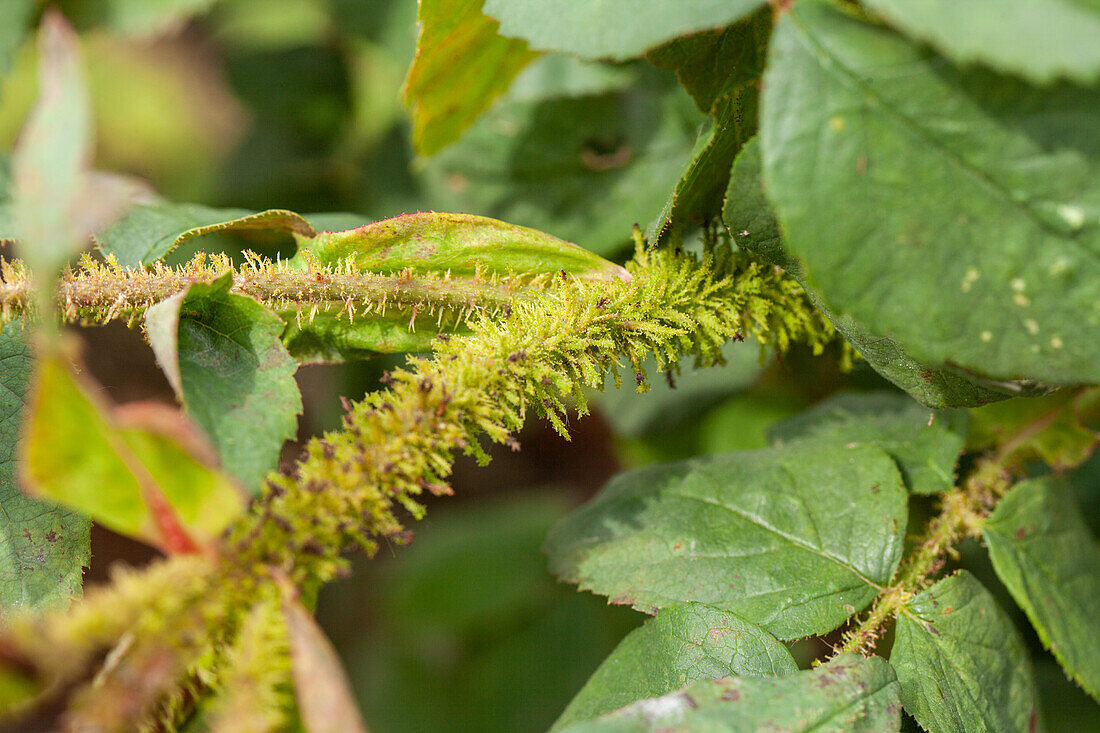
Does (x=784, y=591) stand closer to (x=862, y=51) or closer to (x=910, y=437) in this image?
(x=910, y=437)

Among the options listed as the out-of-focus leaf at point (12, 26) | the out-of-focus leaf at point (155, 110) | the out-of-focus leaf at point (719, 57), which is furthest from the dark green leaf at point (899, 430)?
the out-of-focus leaf at point (155, 110)

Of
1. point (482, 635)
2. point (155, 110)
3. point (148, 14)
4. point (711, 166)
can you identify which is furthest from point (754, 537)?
point (155, 110)

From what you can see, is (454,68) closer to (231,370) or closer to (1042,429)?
(231,370)

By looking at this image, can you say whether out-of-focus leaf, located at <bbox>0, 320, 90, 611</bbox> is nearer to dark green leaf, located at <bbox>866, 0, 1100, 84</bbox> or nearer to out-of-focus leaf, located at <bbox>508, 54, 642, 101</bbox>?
dark green leaf, located at <bbox>866, 0, 1100, 84</bbox>

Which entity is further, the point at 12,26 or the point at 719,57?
the point at 12,26

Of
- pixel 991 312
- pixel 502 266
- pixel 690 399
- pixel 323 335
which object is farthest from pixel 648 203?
pixel 991 312

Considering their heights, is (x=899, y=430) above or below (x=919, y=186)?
below

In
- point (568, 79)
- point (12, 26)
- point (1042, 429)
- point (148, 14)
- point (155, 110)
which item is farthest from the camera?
point (155, 110)

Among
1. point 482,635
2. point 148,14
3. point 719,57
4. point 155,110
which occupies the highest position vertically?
point 148,14
